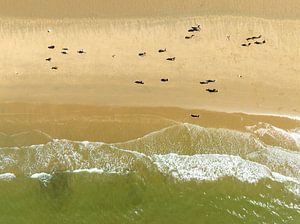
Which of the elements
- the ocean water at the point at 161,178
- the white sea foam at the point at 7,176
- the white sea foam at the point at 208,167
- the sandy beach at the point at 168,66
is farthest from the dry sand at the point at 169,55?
the white sea foam at the point at 7,176

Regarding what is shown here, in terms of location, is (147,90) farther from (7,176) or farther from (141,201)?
(7,176)

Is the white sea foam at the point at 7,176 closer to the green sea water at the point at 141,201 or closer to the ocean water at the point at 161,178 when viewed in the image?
the ocean water at the point at 161,178

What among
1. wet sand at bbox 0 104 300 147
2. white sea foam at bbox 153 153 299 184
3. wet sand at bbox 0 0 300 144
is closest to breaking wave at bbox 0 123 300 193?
white sea foam at bbox 153 153 299 184

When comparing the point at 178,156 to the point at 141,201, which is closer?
the point at 141,201

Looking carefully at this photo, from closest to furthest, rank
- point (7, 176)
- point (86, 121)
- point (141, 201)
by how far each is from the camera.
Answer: point (141, 201) < point (7, 176) < point (86, 121)

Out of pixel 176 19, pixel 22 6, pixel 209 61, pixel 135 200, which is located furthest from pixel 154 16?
pixel 135 200

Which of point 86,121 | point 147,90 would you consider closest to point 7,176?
point 86,121

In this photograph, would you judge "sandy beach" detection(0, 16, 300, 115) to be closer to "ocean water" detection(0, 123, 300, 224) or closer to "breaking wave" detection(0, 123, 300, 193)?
"breaking wave" detection(0, 123, 300, 193)
